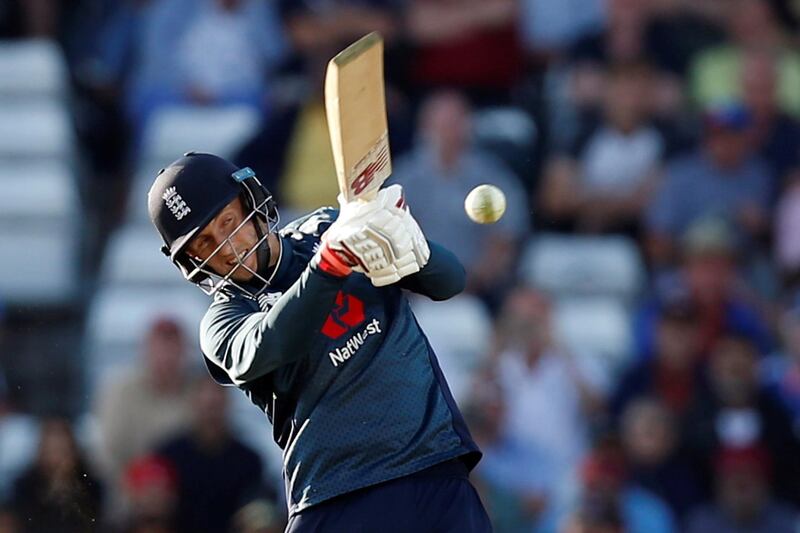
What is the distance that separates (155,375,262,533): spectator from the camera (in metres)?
7.55

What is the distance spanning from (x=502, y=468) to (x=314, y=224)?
11.7 feet

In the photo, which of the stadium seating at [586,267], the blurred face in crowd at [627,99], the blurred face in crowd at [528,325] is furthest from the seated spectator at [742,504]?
the blurred face in crowd at [627,99]

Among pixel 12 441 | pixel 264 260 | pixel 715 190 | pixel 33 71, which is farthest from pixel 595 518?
pixel 33 71

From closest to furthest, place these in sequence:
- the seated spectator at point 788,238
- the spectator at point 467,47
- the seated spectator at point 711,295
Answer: the seated spectator at point 711,295 → the seated spectator at point 788,238 → the spectator at point 467,47

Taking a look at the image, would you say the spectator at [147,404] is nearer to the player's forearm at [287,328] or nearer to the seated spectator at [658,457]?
→ the seated spectator at [658,457]

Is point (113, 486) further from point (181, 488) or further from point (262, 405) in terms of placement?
point (262, 405)

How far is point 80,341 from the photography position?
8562 mm

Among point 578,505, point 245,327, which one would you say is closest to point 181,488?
point 578,505

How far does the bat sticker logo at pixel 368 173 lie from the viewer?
376cm

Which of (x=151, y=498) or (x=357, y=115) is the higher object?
(x=357, y=115)

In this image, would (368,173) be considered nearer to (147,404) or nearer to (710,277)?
(147,404)

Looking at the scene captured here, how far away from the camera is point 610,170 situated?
8.58 m

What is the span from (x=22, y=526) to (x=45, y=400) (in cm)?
93

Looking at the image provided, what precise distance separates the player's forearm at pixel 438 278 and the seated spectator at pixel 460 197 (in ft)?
13.4
